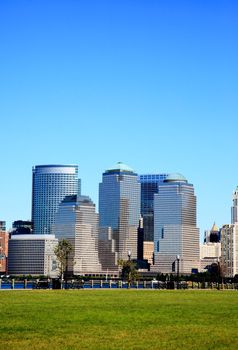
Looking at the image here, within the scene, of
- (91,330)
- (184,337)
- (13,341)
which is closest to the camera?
(13,341)

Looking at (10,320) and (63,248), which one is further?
(63,248)

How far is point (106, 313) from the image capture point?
36594 mm

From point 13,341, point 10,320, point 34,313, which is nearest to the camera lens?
point 13,341

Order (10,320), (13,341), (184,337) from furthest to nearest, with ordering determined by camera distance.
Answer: (10,320)
(184,337)
(13,341)

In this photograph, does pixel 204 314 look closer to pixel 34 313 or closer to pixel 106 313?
pixel 106 313

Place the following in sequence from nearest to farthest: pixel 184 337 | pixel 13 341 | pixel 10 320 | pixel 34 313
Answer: pixel 13 341
pixel 184 337
pixel 10 320
pixel 34 313

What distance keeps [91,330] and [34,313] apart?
8567 millimetres

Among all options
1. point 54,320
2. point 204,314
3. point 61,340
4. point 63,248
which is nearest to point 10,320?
point 54,320

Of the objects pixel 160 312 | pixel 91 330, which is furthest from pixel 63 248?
pixel 91 330

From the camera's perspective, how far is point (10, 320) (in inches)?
1247

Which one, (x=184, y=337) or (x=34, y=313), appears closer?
(x=184, y=337)

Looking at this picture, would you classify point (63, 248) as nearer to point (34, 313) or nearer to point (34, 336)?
point (34, 313)

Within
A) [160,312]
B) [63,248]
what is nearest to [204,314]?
[160,312]

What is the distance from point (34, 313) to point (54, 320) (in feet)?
14.3
